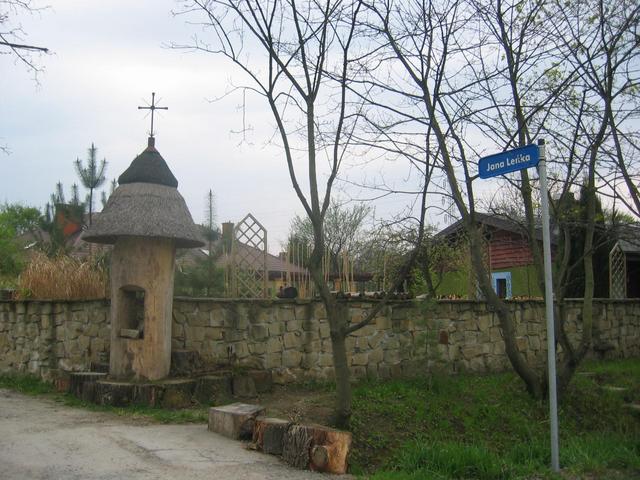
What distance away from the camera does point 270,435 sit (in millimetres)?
6656

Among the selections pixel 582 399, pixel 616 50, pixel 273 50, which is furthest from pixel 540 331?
pixel 273 50

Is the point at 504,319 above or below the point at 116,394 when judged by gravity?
above

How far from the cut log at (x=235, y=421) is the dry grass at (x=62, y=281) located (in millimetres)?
4449

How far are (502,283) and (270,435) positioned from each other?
1556 centimetres

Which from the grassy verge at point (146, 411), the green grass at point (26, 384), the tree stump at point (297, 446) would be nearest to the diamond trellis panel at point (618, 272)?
the grassy verge at point (146, 411)

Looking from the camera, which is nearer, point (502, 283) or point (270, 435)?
point (270, 435)

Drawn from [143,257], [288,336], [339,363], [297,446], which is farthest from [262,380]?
[297,446]

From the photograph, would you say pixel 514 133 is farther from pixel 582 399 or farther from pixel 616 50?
pixel 582 399

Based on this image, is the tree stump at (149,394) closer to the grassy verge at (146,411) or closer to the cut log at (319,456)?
the grassy verge at (146,411)

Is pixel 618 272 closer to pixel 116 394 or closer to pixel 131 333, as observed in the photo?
pixel 131 333

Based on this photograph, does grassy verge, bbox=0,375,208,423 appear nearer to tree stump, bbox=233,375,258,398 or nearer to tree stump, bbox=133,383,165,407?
tree stump, bbox=133,383,165,407

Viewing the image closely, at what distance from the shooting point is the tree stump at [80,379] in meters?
9.34

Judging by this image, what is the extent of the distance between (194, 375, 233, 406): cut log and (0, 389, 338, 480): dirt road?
121 cm

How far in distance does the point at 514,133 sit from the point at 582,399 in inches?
156
